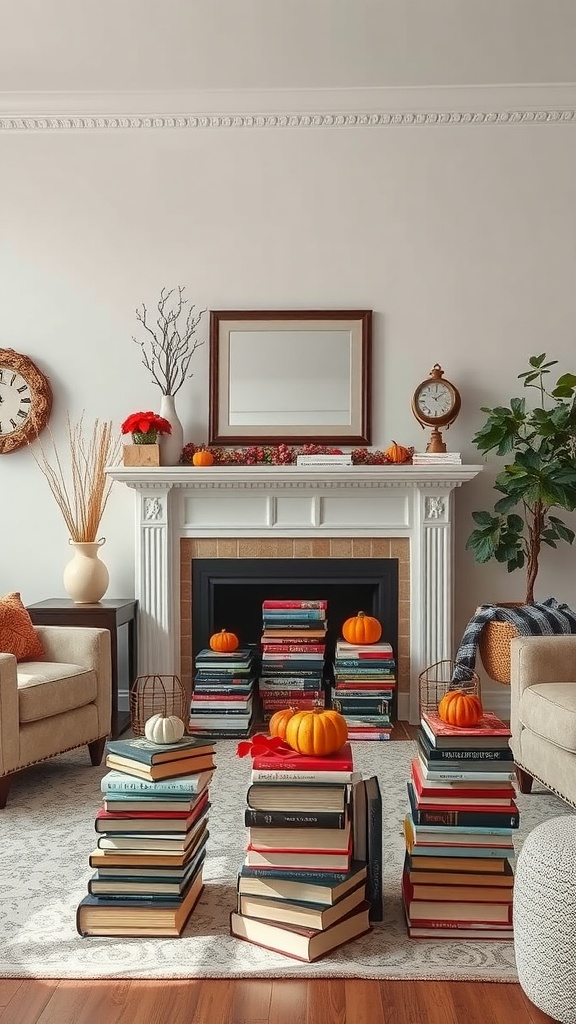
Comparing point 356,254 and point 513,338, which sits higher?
point 356,254

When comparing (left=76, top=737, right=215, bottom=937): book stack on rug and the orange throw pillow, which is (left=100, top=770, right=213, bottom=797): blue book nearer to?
(left=76, top=737, right=215, bottom=937): book stack on rug

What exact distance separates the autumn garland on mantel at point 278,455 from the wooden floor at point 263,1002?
3125 mm

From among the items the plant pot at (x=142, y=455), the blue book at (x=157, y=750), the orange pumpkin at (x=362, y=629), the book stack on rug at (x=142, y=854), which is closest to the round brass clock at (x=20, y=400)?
the plant pot at (x=142, y=455)

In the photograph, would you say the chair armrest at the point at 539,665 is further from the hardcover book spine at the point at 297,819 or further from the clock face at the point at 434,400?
the clock face at the point at 434,400

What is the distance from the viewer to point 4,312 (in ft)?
17.3

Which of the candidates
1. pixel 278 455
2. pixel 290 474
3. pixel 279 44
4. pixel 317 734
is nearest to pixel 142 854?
pixel 317 734

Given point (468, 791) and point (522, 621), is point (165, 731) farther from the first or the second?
point (522, 621)

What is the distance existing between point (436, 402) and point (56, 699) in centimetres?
254

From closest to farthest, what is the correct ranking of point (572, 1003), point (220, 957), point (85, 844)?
point (572, 1003) < point (220, 957) < point (85, 844)

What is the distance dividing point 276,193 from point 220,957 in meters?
4.08

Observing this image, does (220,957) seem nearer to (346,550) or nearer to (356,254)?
(346,550)

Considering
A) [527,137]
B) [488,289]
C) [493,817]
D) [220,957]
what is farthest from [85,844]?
[527,137]

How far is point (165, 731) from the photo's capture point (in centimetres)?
249

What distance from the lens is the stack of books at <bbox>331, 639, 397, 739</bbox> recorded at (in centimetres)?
479
